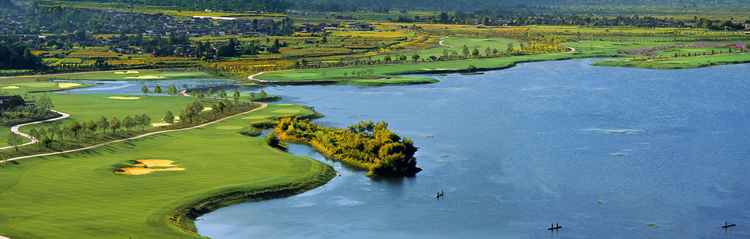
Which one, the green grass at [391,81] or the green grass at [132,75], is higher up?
the green grass at [132,75]

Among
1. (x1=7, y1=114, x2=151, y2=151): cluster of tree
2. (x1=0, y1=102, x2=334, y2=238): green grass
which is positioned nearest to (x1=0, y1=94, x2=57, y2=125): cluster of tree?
(x1=7, y1=114, x2=151, y2=151): cluster of tree

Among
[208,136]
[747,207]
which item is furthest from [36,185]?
[747,207]

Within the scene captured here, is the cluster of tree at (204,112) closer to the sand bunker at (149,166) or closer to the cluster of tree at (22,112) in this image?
the cluster of tree at (22,112)

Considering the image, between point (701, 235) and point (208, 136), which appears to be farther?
point (208, 136)

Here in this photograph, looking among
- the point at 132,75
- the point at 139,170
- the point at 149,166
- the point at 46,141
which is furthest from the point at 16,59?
the point at 139,170

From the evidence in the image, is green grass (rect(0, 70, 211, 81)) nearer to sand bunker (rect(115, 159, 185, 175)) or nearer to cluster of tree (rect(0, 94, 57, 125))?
cluster of tree (rect(0, 94, 57, 125))

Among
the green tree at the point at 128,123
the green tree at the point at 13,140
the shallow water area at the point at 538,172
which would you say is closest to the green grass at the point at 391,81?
the shallow water area at the point at 538,172

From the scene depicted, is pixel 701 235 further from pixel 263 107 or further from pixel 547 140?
pixel 263 107
